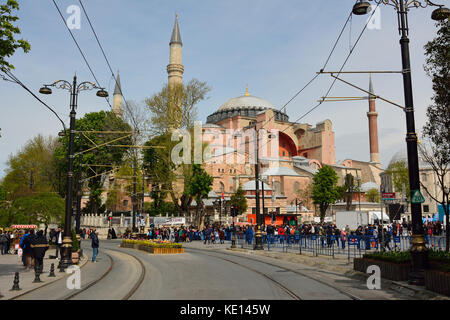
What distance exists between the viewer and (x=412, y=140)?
356 inches

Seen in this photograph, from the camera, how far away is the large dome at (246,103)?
290ft

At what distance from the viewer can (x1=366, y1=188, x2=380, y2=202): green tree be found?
238 ft

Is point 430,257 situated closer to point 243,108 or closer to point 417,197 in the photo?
point 417,197

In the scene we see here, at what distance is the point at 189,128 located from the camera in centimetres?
3647

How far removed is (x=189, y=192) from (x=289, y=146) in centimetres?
5417

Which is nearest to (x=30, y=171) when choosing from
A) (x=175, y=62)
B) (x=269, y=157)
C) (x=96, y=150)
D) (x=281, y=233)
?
(x=96, y=150)

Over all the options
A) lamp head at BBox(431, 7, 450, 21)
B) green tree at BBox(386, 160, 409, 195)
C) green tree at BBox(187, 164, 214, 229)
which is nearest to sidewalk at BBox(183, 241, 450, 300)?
lamp head at BBox(431, 7, 450, 21)

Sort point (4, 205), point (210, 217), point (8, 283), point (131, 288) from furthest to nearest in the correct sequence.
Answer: point (210, 217) → point (4, 205) → point (8, 283) → point (131, 288)

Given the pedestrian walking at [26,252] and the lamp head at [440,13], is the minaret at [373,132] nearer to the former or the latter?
the lamp head at [440,13]

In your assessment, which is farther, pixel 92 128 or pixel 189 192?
pixel 92 128

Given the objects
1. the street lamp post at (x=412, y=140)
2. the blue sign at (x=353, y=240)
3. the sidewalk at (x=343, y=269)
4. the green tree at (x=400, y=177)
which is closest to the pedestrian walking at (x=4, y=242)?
the sidewalk at (x=343, y=269)
